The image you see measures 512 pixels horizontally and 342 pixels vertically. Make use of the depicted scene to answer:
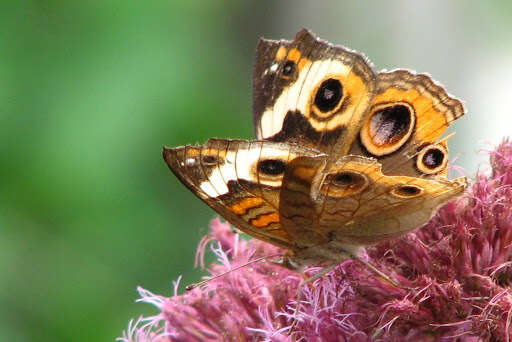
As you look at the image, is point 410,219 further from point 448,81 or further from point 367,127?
point 448,81

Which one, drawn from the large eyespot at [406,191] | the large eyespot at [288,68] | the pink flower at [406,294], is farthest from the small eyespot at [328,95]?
the pink flower at [406,294]

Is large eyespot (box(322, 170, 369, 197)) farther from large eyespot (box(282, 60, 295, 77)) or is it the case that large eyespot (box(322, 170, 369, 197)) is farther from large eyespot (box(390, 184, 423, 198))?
large eyespot (box(282, 60, 295, 77))

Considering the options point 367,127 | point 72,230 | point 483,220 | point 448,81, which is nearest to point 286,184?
point 367,127

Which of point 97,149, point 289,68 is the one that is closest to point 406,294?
point 289,68

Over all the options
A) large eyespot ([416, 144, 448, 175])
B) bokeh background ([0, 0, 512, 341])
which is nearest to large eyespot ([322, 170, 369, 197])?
large eyespot ([416, 144, 448, 175])

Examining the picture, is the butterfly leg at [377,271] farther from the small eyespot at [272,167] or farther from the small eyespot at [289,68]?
the small eyespot at [289,68]

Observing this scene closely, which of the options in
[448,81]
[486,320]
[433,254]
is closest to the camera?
[486,320]
